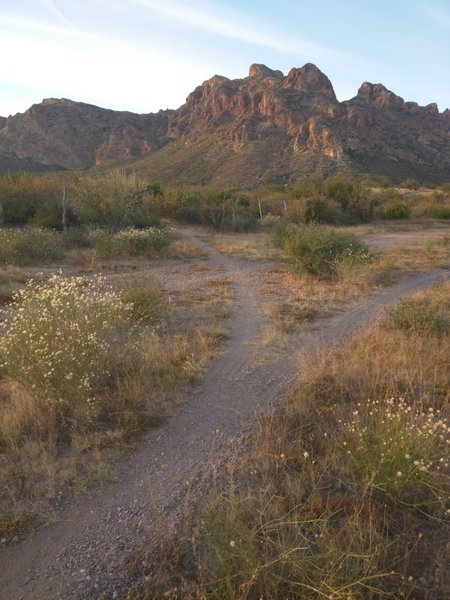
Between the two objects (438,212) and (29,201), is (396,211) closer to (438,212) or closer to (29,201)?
(438,212)

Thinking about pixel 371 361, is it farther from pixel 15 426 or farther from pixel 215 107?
pixel 215 107

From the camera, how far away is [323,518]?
3066 millimetres

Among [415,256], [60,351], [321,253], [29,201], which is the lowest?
[60,351]

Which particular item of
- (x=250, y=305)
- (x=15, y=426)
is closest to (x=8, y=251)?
(x=250, y=305)

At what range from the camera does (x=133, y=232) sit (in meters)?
16.8

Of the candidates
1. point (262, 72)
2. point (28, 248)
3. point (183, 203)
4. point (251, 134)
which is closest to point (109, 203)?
point (28, 248)

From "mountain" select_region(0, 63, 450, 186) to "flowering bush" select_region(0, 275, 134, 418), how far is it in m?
48.9

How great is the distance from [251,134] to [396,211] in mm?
39212

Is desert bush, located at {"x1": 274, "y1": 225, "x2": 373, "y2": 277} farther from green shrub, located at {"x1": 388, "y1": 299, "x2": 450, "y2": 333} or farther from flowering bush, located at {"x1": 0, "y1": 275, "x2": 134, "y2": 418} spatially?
flowering bush, located at {"x1": 0, "y1": 275, "x2": 134, "y2": 418}

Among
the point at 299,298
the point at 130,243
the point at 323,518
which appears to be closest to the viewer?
the point at 323,518

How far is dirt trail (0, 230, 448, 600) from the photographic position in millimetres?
2721

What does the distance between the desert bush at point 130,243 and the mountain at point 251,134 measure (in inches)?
1476

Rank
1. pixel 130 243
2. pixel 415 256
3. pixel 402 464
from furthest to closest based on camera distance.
Answer: pixel 130 243, pixel 415 256, pixel 402 464

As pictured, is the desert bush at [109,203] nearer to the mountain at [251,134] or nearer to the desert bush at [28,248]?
the desert bush at [28,248]
